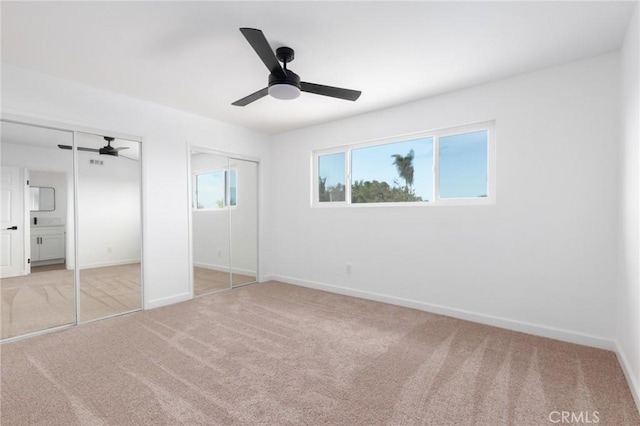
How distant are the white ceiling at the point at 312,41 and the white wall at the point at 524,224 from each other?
295 mm

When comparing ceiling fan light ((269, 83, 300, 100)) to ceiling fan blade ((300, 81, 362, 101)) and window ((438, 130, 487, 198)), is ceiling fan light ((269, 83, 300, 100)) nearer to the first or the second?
ceiling fan blade ((300, 81, 362, 101))

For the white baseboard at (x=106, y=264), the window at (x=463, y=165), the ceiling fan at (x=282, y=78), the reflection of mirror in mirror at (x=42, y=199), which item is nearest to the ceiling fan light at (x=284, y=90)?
the ceiling fan at (x=282, y=78)

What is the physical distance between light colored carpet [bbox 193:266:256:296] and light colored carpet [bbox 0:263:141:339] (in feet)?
2.56

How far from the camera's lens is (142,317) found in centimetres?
337

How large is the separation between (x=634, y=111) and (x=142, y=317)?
4.67 m

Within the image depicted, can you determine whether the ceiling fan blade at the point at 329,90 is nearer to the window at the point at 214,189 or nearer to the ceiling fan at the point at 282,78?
the ceiling fan at the point at 282,78

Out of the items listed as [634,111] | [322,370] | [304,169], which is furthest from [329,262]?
[634,111]

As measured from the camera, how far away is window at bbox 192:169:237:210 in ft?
13.9

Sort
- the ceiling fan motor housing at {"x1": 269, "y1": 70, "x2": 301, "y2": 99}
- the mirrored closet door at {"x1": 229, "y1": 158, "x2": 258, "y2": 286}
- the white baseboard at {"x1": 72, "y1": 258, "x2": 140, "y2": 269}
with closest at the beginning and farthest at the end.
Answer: the ceiling fan motor housing at {"x1": 269, "y1": 70, "x2": 301, "y2": 99} < the white baseboard at {"x1": 72, "y1": 258, "x2": 140, "y2": 269} < the mirrored closet door at {"x1": 229, "y1": 158, "x2": 258, "y2": 286}

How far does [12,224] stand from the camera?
2.87 meters

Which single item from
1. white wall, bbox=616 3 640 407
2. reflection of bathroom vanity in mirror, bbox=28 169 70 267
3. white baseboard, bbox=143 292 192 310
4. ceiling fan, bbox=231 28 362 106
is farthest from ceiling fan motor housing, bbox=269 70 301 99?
white baseboard, bbox=143 292 192 310

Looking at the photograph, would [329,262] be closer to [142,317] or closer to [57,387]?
[142,317]

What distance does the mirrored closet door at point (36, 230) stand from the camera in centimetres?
283

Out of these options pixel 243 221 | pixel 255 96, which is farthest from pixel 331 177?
pixel 255 96
